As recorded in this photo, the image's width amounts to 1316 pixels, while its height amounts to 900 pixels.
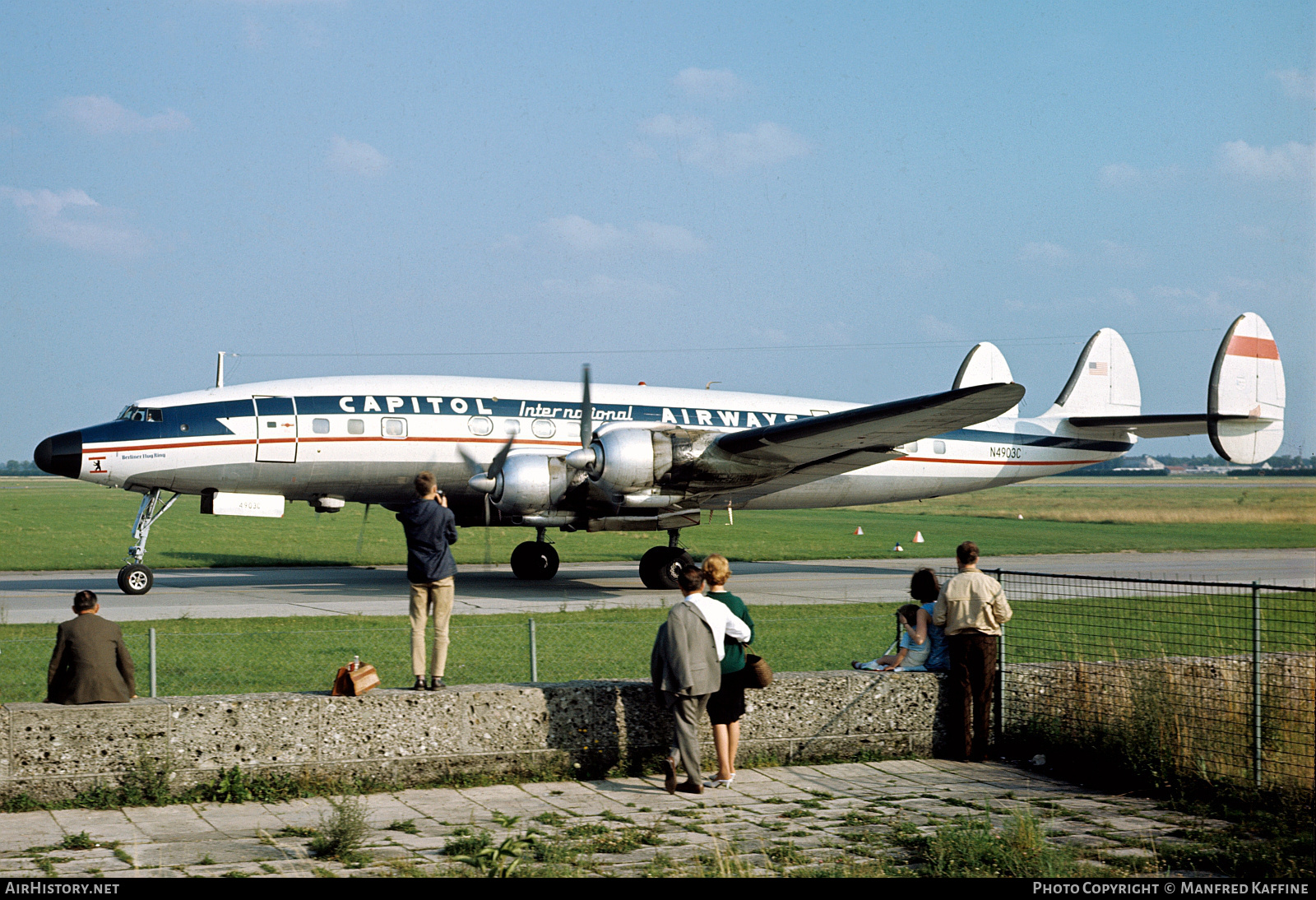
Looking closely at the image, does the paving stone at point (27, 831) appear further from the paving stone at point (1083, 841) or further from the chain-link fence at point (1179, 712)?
the chain-link fence at point (1179, 712)

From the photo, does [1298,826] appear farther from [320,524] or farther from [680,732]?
[320,524]

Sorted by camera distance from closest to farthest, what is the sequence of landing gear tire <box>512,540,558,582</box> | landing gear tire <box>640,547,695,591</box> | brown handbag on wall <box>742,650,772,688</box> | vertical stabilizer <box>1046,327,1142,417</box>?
brown handbag on wall <box>742,650,772,688</box> < landing gear tire <box>640,547,695,591</box> < landing gear tire <box>512,540,558,582</box> < vertical stabilizer <box>1046,327,1142,417</box>

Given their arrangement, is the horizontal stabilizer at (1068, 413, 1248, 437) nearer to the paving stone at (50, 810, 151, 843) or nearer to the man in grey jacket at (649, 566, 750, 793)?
the man in grey jacket at (649, 566, 750, 793)

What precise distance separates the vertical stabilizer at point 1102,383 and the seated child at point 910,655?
20847 millimetres

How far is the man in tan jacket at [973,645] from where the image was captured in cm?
901

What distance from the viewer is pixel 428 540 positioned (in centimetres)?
862

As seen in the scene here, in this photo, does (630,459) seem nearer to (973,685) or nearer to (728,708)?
(973,685)

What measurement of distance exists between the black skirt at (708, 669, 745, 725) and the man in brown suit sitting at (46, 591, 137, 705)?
415cm

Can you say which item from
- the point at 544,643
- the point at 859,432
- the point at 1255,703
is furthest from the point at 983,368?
the point at 1255,703

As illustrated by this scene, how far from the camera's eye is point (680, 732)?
7.93 m

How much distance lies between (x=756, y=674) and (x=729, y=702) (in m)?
0.32

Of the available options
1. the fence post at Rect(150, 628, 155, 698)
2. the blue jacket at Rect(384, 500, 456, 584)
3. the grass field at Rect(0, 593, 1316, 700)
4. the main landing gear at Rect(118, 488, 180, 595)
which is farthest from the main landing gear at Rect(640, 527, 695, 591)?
the blue jacket at Rect(384, 500, 456, 584)

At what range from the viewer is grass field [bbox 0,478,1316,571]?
34031 millimetres

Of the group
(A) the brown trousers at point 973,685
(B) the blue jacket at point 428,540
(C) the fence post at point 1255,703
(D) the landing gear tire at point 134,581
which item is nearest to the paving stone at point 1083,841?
(C) the fence post at point 1255,703
